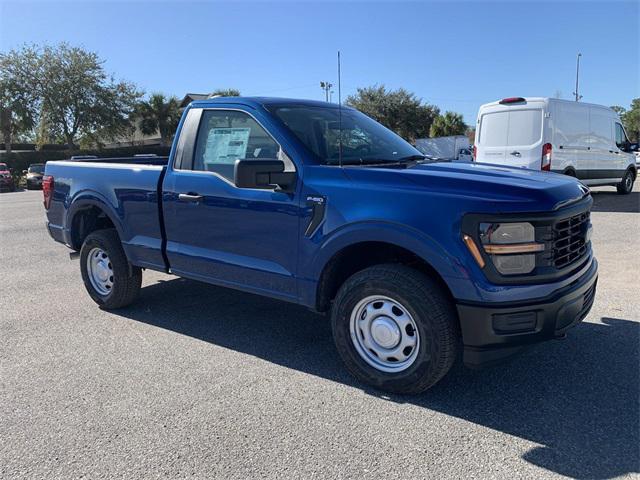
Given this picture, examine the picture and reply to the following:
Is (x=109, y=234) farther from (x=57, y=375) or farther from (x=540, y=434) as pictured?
(x=540, y=434)

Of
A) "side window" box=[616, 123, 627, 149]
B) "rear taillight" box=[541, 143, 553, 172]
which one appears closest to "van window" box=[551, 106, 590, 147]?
"rear taillight" box=[541, 143, 553, 172]

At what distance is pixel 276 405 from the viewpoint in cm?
337

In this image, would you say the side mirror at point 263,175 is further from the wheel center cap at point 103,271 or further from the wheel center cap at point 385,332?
the wheel center cap at point 103,271

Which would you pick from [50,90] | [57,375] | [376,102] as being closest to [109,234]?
[57,375]

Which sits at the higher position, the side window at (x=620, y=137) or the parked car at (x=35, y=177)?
the side window at (x=620, y=137)

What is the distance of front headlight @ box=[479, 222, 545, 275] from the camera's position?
3.01m

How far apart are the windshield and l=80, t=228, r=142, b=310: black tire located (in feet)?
7.25

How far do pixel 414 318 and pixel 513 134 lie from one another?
10.1 meters

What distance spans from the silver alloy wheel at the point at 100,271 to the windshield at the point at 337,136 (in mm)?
2450

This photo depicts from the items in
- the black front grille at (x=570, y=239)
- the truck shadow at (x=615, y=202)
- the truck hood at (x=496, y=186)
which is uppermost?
the truck hood at (x=496, y=186)

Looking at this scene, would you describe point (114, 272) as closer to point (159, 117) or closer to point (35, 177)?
point (35, 177)

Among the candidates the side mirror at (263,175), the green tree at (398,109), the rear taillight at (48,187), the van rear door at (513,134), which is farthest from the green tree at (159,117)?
the side mirror at (263,175)

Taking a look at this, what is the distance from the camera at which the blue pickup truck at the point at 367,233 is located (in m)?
3.04

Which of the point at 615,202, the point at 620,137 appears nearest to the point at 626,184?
the point at 620,137
